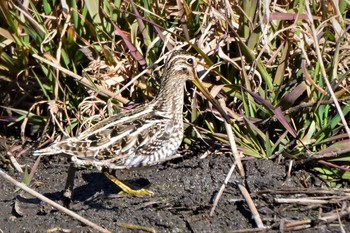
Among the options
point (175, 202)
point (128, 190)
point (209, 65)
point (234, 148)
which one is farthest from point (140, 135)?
point (209, 65)

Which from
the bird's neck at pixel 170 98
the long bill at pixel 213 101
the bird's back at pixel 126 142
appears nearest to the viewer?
the bird's back at pixel 126 142

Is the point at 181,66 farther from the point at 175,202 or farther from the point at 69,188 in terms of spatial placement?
the point at 69,188

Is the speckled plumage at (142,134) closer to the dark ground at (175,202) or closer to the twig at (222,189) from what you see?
the dark ground at (175,202)

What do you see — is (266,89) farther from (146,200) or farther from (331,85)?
(146,200)

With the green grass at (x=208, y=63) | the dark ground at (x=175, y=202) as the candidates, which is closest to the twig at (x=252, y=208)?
the dark ground at (x=175, y=202)

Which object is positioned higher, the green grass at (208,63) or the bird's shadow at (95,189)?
the green grass at (208,63)
